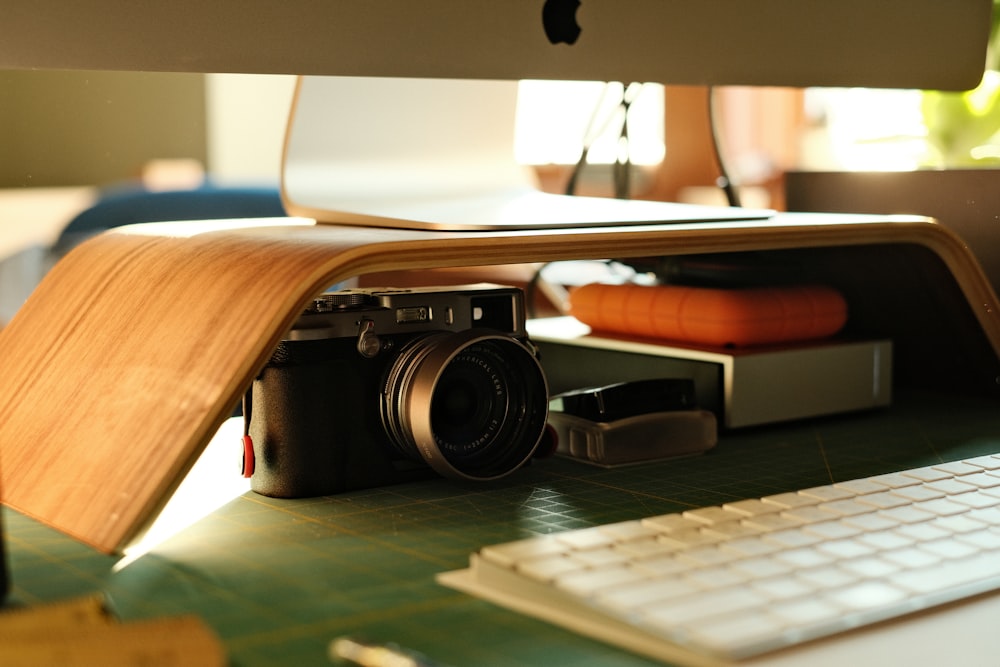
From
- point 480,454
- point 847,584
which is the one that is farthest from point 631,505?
point 847,584

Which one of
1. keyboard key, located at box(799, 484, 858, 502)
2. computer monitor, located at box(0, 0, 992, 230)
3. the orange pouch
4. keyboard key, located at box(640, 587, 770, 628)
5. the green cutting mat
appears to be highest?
computer monitor, located at box(0, 0, 992, 230)

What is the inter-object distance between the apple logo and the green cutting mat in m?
0.30

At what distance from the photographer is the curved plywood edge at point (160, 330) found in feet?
2.00

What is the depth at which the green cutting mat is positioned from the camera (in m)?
0.50

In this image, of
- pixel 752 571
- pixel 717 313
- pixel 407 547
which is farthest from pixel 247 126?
pixel 752 571

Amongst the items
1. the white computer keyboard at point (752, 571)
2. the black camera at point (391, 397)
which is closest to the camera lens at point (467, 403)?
the black camera at point (391, 397)

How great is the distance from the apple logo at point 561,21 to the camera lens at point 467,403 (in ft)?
0.68

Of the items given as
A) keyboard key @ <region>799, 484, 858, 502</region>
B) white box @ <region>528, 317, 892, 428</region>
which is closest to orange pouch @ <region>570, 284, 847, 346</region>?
white box @ <region>528, 317, 892, 428</region>

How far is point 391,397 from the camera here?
74 cm

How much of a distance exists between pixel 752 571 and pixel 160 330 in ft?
1.20

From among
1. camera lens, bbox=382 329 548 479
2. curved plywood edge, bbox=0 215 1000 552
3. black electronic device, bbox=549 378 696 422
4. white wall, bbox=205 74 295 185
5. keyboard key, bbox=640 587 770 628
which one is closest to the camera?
keyboard key, bbox=640 587 770 628

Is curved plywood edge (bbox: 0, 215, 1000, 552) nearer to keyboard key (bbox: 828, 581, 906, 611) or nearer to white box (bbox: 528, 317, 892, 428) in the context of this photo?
white box (bbox: 528, 317, 892, 428)

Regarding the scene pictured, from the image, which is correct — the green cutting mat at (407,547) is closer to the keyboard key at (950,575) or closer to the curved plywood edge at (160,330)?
the curved plywood edge at (160,330)

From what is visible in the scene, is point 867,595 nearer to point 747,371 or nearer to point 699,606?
point 699,606
